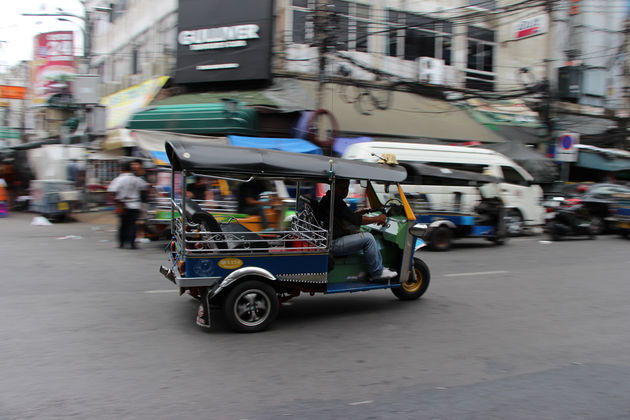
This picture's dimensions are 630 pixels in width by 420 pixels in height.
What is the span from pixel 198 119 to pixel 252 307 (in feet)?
36.4

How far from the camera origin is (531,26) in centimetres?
2075

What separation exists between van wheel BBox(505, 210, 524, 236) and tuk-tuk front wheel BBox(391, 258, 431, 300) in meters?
7.96

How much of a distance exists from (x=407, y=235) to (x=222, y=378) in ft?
10.1

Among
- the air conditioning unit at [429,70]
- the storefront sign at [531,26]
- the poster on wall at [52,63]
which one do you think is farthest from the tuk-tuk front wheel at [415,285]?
the poster on wall at [52,63]

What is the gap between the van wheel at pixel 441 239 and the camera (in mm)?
11312

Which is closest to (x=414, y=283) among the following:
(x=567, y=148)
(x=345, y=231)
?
(x=345, y=231)

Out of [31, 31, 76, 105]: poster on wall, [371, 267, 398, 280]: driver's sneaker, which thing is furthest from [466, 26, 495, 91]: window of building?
[31, 31, 76, 105]: poster on wall

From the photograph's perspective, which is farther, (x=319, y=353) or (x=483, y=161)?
(x=483, y=161)

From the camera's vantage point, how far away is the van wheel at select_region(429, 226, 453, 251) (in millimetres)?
11312

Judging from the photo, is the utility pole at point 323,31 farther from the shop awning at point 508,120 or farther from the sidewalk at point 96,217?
the shop awning at point 508,120

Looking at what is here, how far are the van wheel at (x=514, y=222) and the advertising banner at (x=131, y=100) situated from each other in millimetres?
11764

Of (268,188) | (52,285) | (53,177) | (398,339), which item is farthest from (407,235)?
(53,177)

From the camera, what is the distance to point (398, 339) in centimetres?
516

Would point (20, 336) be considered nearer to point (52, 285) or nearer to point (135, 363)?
point (135, 363)
